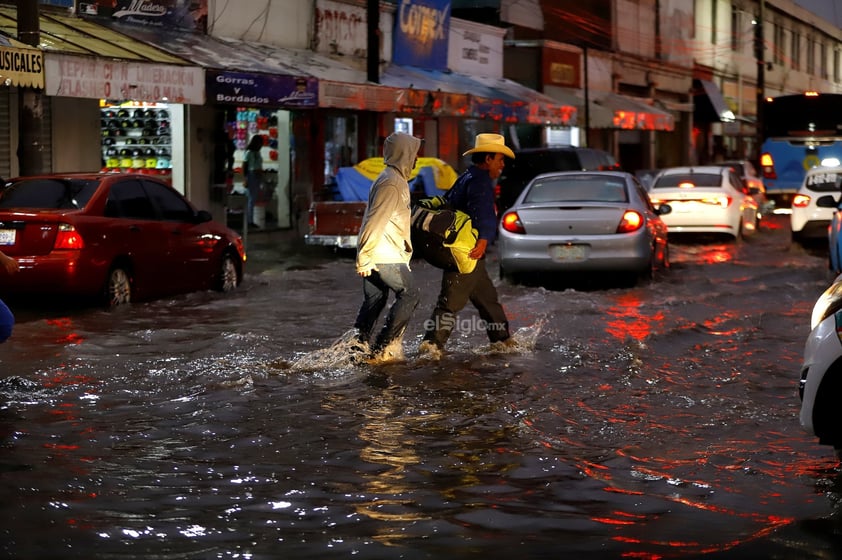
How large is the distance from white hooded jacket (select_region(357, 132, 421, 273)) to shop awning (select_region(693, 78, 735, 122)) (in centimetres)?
4830

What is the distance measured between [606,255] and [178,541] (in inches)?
440

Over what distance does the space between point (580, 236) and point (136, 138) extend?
368 inches

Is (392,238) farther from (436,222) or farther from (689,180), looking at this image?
(689,180)

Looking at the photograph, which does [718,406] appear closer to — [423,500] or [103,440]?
[423,500]

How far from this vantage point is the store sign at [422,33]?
31547 mm

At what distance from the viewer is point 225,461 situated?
7195 mm

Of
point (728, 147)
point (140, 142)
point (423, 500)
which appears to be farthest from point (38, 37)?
point (728, 147)

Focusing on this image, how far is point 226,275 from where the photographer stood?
56.0 ft

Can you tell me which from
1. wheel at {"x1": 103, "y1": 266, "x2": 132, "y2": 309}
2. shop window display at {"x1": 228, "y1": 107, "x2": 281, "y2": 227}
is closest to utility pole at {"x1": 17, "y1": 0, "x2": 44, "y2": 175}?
wheel at {"x1": 103, "y1": 266, "x2": 132, "y2": 309}

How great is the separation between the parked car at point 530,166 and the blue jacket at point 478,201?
1371cm

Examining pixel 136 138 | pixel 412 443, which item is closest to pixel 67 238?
pixel 412 443

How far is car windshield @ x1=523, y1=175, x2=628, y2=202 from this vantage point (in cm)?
1714

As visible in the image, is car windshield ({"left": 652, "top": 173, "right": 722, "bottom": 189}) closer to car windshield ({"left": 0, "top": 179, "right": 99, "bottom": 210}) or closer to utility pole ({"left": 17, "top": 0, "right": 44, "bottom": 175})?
utility pole ({"left": 17, "top": 0, "right": 44, "bottom": 175})

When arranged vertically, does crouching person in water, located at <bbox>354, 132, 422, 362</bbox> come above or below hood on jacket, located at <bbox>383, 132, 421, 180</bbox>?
below
